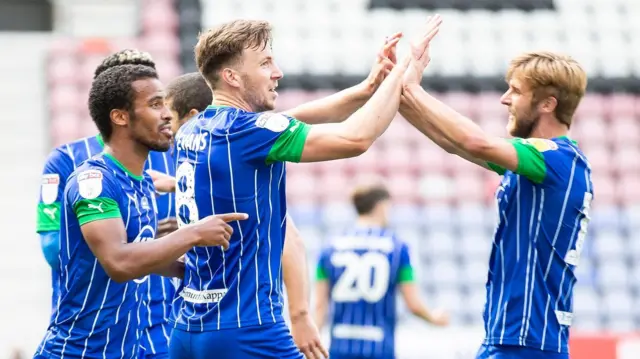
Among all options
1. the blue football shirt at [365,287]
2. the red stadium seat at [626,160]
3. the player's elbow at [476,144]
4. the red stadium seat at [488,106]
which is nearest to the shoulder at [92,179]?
the player's elbow at [476,144]

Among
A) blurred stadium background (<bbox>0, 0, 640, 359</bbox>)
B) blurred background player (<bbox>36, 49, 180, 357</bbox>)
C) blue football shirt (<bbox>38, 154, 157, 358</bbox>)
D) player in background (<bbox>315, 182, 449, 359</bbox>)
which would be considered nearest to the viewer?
blue football shirt (<bbox>38, 154, 157, 358</bbox>)

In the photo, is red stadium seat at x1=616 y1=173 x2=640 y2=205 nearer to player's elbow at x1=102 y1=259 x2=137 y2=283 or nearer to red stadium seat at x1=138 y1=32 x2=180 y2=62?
red stadium seat at x1=138 y1=32 x2=180 y2=62

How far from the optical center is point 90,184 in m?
4.63

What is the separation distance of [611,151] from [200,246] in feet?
34.4

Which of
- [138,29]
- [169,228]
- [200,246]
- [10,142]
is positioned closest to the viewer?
[200,246]

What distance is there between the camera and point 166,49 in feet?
43.8

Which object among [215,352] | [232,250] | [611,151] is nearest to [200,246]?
[232,250]

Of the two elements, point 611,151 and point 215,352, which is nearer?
point 215,352

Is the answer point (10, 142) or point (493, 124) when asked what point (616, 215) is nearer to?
point (493, 124)

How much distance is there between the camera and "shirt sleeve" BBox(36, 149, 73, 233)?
5.57 m

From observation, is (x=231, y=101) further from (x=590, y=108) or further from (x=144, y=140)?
(x=590, y=108)

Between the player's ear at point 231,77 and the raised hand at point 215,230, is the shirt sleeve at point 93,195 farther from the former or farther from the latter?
the player's ear at point 231,77

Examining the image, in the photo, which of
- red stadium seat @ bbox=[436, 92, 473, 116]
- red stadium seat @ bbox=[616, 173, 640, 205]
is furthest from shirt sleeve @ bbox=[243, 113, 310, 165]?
red stadium seat @ bbox=[616, 173, 640, 205]

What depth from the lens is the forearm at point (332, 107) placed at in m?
5.23
